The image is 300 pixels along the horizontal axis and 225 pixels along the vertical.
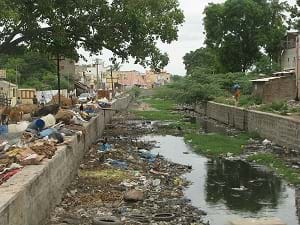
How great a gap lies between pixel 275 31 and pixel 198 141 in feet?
107

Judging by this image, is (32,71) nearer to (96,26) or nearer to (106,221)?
(96,26)

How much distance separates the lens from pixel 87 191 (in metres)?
Answer: 14.1

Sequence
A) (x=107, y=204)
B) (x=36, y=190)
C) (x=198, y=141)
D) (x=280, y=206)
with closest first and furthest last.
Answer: (x=36, y=190)
(x=107, y=204)
(x=280, y=206)
(x=198, y=141)

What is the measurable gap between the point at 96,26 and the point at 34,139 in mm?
9632

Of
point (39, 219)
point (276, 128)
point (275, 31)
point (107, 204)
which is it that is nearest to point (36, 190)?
point (39, 219)

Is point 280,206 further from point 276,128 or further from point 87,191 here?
point 276,128

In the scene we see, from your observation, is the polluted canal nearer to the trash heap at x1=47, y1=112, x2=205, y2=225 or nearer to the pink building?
the trash heap at x1=47, y1=112, x2=205, y2=225

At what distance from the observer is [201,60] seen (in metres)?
91.5

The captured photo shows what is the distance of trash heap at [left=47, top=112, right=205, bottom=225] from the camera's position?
11.5 metres

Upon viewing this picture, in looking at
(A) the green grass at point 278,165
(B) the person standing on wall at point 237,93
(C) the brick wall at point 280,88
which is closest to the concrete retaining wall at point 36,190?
(A) the green grass at point 278,165

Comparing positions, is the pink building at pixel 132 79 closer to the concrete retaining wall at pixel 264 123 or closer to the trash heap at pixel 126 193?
the concrete retaining wall at pixel 264 123

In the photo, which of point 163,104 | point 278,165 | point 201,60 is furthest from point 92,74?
point 278,165

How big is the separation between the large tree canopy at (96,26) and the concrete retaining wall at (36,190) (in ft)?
23.9

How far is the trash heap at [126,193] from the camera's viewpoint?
11.5 metres
